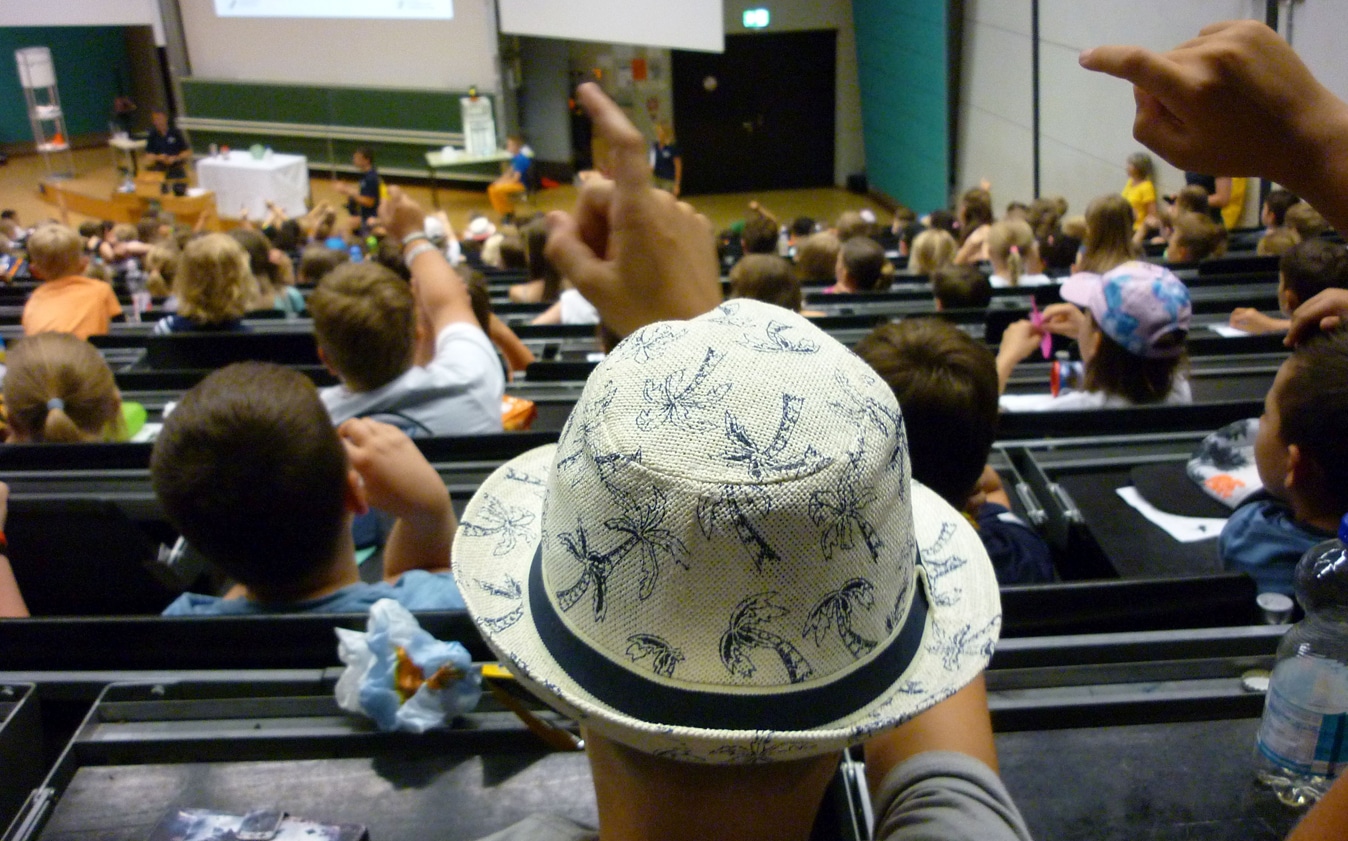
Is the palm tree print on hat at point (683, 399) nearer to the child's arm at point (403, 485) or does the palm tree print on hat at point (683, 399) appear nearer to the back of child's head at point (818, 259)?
the child's arm at point (403, 485)

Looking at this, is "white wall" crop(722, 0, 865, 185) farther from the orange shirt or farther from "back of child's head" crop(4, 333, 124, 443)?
"back of child's head" crop(4, 333, 124, 443)

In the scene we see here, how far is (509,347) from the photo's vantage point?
12.5ft

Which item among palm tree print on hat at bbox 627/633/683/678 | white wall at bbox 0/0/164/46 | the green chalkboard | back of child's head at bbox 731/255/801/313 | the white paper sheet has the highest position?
white wall at bbox 0/0/164/46

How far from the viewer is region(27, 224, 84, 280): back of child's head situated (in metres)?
4.75

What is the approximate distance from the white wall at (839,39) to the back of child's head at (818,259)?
24.5 ft

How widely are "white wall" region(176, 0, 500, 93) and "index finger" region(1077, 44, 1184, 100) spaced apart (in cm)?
1208

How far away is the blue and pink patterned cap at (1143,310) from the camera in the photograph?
2.51 m

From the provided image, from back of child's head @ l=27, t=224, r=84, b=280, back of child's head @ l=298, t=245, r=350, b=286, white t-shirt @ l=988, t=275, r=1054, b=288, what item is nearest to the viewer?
back of child's head @ l=27, t=224, r=84, b=280

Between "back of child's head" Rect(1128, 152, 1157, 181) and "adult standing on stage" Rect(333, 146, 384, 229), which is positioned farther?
"adult standing on stage" Rect(333, 146, 384, 229)

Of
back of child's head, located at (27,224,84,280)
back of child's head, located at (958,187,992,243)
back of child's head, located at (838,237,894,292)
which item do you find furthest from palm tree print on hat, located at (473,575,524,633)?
back of child's head, located at (958,187,992,243)

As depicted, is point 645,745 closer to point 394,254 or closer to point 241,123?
point 394,254

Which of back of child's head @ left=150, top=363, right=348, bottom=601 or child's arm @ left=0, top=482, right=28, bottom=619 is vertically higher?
back of child's head @ left=150, top=363, right=348, bottom=601

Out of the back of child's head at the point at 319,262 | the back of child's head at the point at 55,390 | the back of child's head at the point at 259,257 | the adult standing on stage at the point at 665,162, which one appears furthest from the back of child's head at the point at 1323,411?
the adult standing on stage at the point at 665,162

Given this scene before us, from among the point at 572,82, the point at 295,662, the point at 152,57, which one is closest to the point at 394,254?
the point at 295,662
